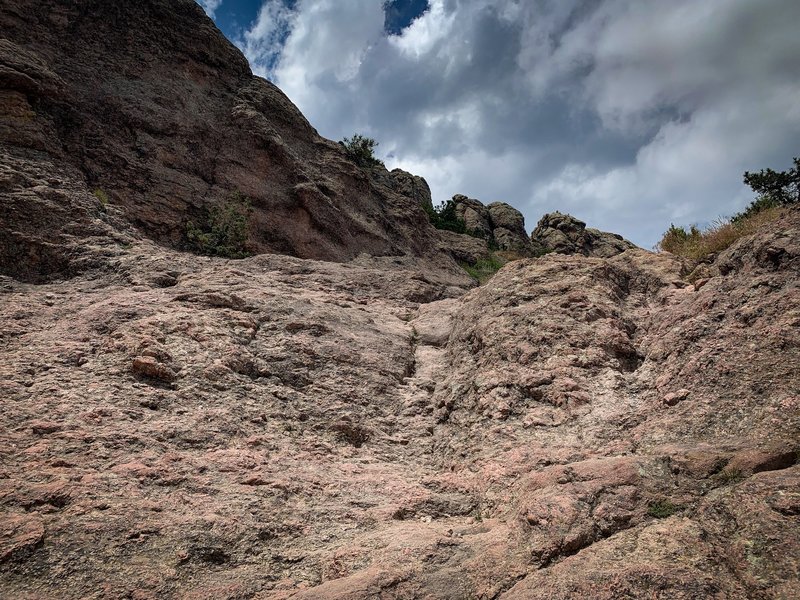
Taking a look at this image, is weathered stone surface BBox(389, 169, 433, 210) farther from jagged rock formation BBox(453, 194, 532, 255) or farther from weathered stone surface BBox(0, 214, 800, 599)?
weathered stone surface BBox(0, 214, 800, 599)

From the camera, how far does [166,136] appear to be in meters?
15.9

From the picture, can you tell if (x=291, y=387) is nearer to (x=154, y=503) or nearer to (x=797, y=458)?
(x=154, y=503)

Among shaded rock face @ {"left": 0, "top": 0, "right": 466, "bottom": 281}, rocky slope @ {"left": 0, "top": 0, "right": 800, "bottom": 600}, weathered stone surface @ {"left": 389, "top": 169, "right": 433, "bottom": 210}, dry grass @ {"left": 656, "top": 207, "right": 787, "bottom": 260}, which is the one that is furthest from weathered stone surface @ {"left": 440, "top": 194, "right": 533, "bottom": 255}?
rocky slope @ {"left": 0, "top": 0, "right": 800, "bottom": 600}

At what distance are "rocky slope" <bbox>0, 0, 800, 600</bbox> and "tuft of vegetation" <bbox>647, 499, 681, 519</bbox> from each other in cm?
2

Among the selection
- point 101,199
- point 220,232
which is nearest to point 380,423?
point 101,199

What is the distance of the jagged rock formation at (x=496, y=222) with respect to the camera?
37.9 meters

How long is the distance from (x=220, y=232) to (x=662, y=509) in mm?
13552

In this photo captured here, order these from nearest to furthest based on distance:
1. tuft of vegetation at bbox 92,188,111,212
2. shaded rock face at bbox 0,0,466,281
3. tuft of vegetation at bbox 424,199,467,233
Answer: tuft of vegetation at bbox 92,188,111,212
shaded rock face at bbox 0,0,466,281
tuft of vegetation at bbox 424,199,467,233

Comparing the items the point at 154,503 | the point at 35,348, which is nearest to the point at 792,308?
the point at 154,503

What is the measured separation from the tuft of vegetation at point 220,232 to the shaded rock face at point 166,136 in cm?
28

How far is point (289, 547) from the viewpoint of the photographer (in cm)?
451

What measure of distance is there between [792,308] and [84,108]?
16.6 m

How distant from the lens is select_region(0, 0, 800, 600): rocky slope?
12.5ft

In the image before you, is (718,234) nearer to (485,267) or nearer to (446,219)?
(485,267)
